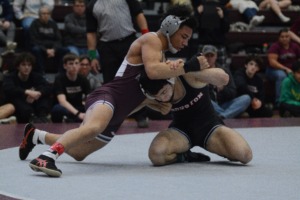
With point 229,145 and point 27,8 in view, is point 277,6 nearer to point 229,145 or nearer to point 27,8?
point 27,8

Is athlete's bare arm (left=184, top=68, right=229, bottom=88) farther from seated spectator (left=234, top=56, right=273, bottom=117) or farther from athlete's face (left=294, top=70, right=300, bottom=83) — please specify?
athlete's face (left=294, top=70, right=300, bottom=83)

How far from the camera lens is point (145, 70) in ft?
16.8

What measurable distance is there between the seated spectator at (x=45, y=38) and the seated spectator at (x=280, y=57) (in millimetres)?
2900

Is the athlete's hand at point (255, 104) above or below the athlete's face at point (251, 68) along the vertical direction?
below

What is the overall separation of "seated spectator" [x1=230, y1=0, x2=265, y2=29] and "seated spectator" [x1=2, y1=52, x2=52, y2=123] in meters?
4.03

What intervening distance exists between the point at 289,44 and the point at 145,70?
641 cm

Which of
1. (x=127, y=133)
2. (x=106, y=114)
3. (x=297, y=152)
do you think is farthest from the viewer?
(x=127, y=133)

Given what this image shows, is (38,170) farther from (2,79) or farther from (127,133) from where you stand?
Result: (2,79)

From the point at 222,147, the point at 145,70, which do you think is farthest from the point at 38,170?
the point at 222,147

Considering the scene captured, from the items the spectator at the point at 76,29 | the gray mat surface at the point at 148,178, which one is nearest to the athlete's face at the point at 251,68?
the spectator at the point at 76,29

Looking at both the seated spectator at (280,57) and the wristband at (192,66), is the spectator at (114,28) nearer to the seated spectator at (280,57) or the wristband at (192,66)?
the wristband at (192,66)

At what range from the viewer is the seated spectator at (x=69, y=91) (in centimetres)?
881

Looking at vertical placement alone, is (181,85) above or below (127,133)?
above

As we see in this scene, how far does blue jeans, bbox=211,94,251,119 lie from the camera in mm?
9531
